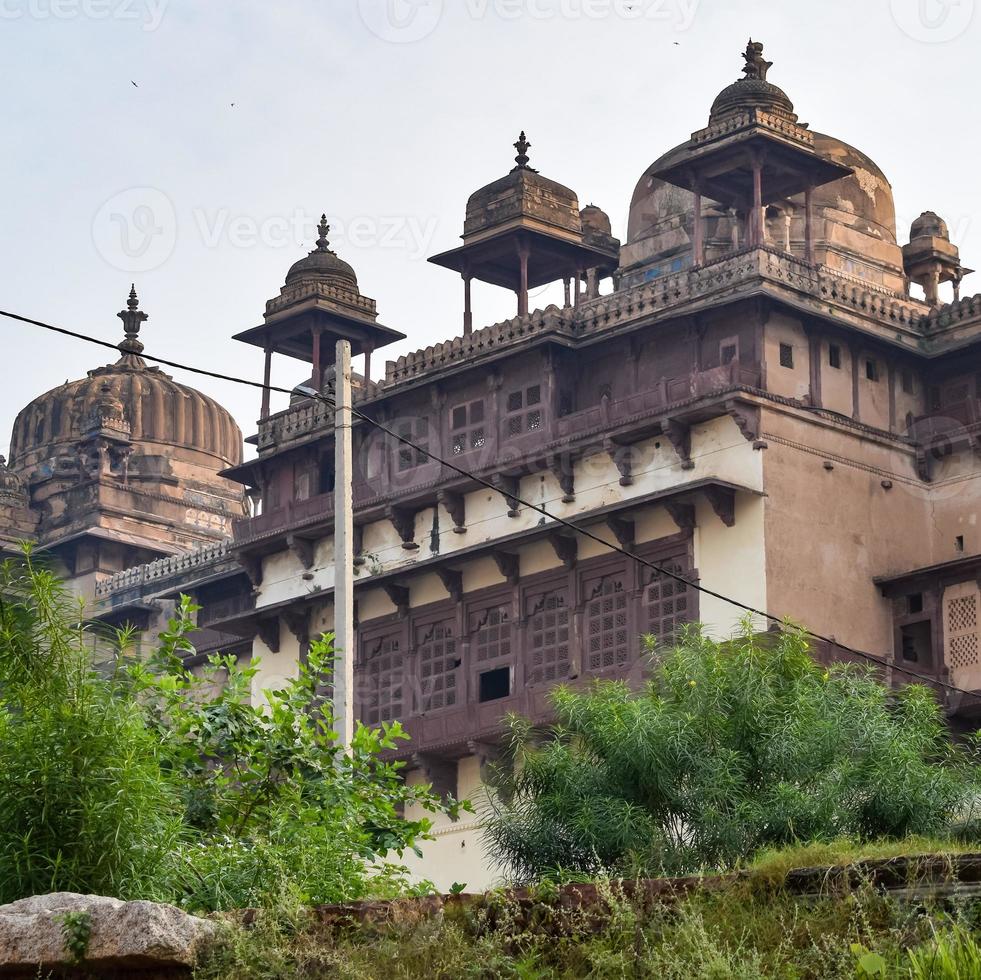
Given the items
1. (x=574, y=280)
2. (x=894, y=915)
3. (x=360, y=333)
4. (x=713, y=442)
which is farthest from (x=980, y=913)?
(x=360, y=333)

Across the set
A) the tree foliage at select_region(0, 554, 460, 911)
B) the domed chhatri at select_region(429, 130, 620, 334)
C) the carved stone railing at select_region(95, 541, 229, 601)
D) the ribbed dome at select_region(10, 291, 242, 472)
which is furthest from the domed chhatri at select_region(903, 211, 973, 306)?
the tree foliage at select_region(0, 554, 460, 911)

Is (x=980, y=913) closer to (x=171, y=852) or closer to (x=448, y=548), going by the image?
(x=171, y=852)

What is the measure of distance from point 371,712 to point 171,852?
22289mm

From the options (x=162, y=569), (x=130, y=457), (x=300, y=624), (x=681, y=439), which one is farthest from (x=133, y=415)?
(x=681, y=439)

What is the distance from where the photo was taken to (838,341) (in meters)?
32.1

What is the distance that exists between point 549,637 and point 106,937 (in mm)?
21881

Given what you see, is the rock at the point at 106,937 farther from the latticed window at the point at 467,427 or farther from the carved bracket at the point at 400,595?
the carved bracket at the point at 400,595

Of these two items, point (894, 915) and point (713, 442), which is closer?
point (894, 915)

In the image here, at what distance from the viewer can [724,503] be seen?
29.7 metres

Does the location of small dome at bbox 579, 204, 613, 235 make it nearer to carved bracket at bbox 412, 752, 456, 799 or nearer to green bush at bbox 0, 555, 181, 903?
carved bracket at bbox 412, 752, 456, 799

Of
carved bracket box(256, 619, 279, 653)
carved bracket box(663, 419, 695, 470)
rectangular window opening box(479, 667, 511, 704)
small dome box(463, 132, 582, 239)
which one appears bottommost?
rectangular window opening box(479, 667, 511, 704)

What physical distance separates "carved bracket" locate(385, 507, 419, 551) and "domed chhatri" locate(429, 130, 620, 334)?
10.1ft

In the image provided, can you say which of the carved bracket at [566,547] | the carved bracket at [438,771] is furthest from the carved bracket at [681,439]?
the carved bracket at [438,771]

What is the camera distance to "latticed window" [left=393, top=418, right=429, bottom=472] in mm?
34750
